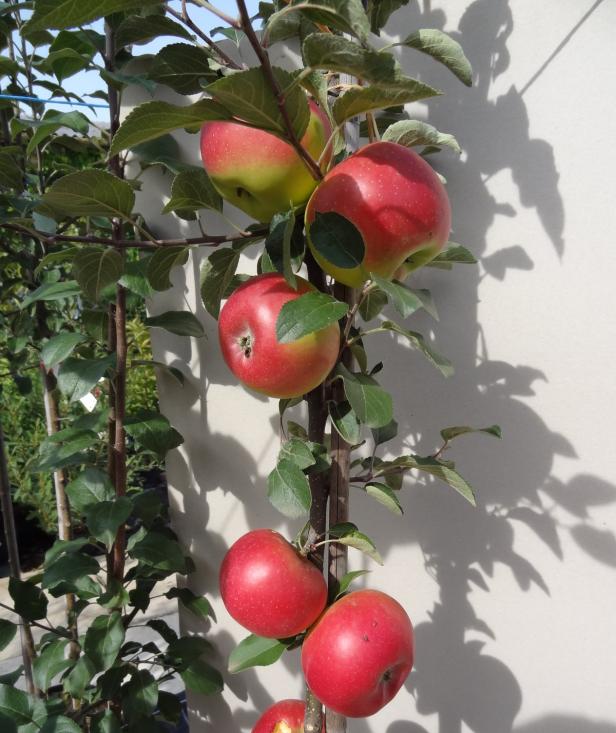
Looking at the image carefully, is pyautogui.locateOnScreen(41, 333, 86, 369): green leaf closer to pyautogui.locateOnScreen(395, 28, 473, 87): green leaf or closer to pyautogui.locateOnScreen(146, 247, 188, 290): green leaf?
pyautogui.locateOnScreen(146, 247, 188, 290): green leaf

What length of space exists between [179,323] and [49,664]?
566 millimetres

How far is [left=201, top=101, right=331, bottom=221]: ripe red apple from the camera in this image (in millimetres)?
481

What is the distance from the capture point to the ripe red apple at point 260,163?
481 mm

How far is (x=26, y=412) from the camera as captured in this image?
2834 millimetres

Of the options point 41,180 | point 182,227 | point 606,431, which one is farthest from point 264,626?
point 41,180

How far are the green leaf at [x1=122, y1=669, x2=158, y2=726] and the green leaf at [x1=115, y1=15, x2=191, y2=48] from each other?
0.87 metres

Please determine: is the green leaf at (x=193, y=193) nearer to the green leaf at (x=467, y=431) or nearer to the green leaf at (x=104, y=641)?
the green leaf at (x=467, y=431)

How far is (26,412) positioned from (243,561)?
2.61 meters

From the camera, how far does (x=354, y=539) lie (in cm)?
56

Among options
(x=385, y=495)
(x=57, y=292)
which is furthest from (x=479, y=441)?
(x=57, y=292)

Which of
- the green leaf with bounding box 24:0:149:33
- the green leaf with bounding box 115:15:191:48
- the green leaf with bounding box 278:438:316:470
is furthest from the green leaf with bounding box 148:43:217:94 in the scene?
the green leaf with bounding box 278:438:316:470

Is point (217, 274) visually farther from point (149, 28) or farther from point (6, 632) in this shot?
point (6, 632)

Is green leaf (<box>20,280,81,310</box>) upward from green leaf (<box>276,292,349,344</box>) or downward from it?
downward

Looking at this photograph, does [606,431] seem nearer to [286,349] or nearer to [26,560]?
[286,349]
